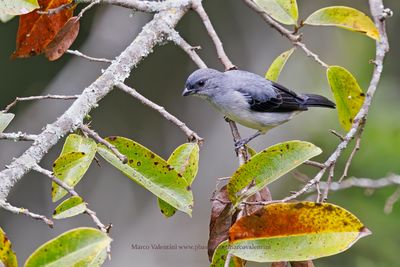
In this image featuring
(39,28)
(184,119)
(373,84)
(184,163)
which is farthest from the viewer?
(184,119)

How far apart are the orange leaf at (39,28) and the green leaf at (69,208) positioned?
36.1 inches

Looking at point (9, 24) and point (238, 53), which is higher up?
point (9, 24)

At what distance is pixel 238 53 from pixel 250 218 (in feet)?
14.1

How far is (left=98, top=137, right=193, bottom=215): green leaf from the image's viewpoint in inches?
73.4

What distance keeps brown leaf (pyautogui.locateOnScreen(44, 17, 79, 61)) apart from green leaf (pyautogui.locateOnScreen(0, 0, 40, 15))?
29 centimetres

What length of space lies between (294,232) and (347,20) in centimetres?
105

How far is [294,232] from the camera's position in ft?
5.59

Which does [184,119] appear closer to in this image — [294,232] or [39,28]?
[39,28]

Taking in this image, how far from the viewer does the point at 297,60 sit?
541 cm

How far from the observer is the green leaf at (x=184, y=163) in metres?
2.05

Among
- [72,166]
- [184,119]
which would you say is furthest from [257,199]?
[184,119]

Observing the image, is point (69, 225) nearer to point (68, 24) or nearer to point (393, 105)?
point (393, 105)

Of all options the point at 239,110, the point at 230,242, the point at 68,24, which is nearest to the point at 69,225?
the point at 239,110

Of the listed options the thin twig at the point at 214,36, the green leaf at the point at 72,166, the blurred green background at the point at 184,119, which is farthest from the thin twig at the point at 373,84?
the blurred green background at the point at 184,119
